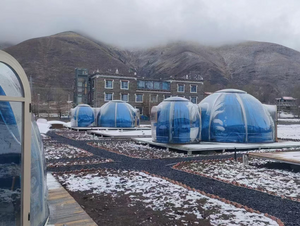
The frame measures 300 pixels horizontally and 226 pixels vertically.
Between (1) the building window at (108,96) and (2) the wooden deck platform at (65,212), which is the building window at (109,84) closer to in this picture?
(1) the building window at (108,96)

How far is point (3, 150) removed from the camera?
295 centimetres

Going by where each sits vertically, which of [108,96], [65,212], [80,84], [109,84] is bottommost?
[65,212]

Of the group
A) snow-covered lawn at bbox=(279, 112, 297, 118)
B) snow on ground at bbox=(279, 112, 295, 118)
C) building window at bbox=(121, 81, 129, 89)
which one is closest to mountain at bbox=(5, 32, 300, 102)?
snow-covered lawn at bbox=(279, 112, 297, 118)

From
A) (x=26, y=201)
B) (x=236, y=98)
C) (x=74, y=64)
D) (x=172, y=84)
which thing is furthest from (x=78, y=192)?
(x=74, y=64)

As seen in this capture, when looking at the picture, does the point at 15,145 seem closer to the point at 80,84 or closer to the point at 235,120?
the point at 235,120

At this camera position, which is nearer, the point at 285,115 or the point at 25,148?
the point at 25,148

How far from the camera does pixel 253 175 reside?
7527 millimetres

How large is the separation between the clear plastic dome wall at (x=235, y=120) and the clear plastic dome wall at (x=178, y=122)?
79 centimetres

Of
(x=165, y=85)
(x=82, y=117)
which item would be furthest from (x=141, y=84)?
(x=82, y=117)

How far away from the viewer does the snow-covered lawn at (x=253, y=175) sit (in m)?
6.22

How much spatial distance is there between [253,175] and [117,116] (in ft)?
59.6

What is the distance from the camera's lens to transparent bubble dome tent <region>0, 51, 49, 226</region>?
113 inches

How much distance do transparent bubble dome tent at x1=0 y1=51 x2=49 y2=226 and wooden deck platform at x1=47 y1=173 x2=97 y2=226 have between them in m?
0.84

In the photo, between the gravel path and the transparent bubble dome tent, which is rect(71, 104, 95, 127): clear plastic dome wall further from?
the transparent bubble dome tent
